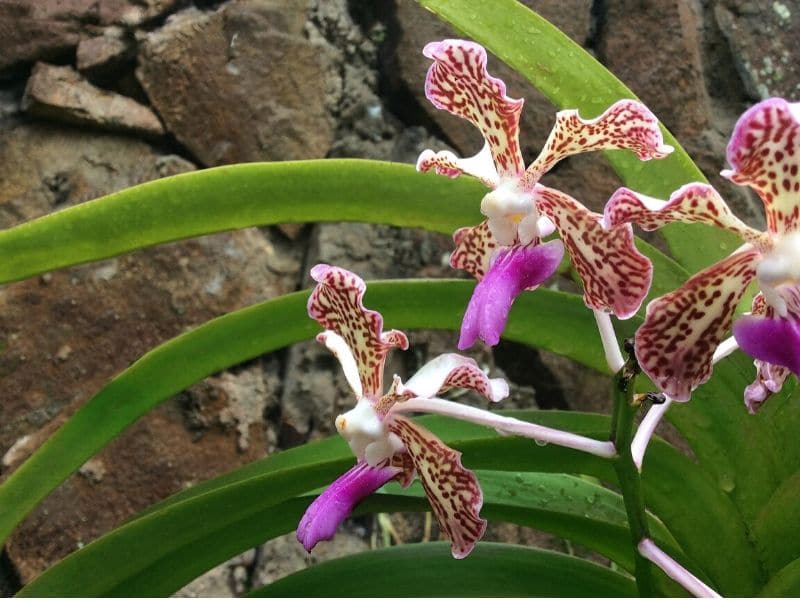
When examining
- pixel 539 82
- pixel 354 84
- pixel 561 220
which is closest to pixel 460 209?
pixel 539 82

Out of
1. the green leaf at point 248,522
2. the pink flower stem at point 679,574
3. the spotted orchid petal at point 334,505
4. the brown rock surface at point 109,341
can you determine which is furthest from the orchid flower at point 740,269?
the brown rock surface at point 109,341

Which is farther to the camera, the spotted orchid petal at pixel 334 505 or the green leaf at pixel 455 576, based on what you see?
the green leaf at pixel 455 576

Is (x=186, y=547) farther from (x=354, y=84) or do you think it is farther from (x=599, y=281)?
(x=354, y=84)

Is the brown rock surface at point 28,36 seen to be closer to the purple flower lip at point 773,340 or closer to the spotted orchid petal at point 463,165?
the spotted orchid petal at point 463,165

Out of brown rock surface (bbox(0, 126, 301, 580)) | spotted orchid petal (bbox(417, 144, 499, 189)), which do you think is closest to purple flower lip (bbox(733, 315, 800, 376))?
spotted orchid petal (bbox(417, 144, 499, 189))

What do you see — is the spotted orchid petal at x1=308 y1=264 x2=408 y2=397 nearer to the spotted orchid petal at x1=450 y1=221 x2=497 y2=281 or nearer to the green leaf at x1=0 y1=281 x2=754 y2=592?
the spotted orchid petal at x1=450 y1=221 x2=497 y2=281

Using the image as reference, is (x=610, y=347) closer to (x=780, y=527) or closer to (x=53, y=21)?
(x=780, y=527)

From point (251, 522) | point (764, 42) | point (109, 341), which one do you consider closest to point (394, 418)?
point (251, 522)
